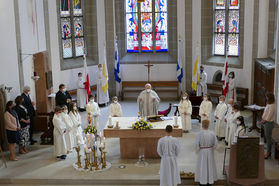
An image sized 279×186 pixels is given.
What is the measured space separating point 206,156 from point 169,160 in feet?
2.99

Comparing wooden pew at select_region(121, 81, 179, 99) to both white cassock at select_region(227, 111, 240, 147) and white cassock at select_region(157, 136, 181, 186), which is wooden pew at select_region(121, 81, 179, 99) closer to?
white cassock at select_region(227, 111, 240, 147)

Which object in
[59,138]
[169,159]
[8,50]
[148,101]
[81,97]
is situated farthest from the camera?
[81,97]

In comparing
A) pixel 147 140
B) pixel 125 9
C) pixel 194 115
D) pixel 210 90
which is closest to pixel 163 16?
pixel 125 9

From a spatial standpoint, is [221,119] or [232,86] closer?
[221,119]

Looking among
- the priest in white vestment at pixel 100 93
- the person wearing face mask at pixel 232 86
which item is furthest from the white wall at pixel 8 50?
the person wearing face mask at pixel 232 86

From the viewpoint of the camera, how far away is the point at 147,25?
2038cm

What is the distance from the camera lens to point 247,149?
10070mm

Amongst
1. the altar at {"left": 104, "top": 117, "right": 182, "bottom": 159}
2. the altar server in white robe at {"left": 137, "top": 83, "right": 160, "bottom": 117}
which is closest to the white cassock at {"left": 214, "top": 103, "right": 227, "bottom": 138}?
the altar at {"left": 104, "top": 117, "right": 182, "bottom": 159}

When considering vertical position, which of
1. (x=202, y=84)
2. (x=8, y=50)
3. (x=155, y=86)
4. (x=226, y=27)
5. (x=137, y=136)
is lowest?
(x=137, y=136)

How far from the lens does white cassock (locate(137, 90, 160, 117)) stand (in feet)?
46.3

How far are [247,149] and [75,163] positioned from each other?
477 centimetres

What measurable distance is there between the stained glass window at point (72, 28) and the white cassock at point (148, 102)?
617 cm

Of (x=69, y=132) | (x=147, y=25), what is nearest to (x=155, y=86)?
(x=147, y=25)

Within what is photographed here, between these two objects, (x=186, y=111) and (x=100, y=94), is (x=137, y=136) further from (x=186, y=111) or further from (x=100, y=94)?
(x=100, y=94)
